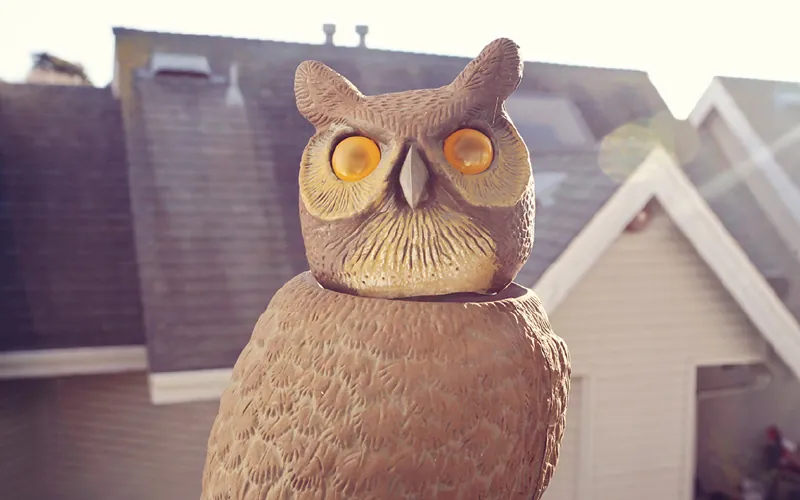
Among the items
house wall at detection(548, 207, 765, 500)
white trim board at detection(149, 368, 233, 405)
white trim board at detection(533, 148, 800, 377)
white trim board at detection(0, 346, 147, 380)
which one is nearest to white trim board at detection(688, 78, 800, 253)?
white trim board at detection(533, 148, 800, 377)

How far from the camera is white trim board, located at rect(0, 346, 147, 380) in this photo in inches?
104

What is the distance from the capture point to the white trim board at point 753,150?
3936mm

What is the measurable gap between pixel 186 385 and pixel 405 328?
6.13 feet

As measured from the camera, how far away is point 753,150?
14.2 feet

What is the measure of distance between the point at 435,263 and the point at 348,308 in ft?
0.52

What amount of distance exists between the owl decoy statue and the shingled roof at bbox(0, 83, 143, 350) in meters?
2.25

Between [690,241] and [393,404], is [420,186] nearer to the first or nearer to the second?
[393,404]

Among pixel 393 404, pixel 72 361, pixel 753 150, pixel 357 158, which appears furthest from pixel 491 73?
pixel 753 150

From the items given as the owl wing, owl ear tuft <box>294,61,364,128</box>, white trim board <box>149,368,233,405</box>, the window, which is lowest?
white trim board <box>149,368,233,405</box>

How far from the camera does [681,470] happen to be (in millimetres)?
2834

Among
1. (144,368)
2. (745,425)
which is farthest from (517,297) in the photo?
(745,425)

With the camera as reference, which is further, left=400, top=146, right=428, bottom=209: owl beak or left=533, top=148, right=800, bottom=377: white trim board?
left=533, top=148, right=800, bottom=377: white trim board

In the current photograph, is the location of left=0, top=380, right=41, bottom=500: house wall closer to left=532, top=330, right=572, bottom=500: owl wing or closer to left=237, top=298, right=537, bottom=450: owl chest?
left=237, top=298, right=537, bottom=450: owl chest

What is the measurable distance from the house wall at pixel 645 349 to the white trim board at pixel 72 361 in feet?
6.90
